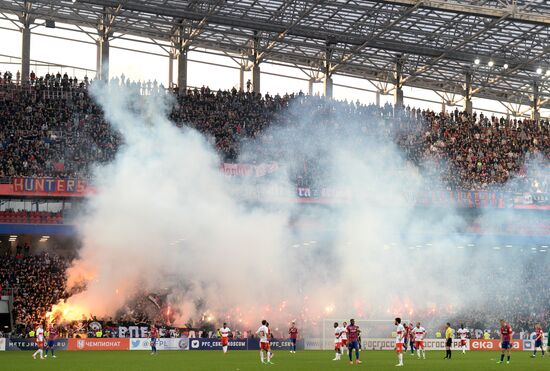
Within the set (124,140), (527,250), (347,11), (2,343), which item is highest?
(347,11)

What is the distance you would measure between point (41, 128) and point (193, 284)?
12.1m

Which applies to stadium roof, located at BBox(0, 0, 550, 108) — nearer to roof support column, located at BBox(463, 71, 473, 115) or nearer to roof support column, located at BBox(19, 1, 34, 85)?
roof support column, located at BBox(19, 1, 34, 85)

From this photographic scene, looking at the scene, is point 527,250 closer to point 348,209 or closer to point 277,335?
point 348,209

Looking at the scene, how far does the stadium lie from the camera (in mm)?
47594

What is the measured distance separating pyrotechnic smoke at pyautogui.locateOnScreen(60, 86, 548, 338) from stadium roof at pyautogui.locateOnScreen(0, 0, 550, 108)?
24.7 ft

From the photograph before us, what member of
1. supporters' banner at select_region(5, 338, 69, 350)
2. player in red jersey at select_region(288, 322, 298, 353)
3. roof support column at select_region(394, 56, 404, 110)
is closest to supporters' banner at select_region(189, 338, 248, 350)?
player in red jersey at select_region(288, 322, 298, 353)

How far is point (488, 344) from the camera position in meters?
50.5

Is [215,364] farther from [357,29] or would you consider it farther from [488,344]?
[357,29]

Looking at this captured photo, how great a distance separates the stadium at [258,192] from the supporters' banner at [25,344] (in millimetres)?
244

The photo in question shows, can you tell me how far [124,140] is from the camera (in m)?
51.6

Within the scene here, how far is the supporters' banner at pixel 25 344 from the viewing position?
43.0 meters

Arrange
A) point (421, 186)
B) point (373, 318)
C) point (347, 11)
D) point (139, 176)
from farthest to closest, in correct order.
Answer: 1. point (347, 11)
2. point (421, 186)
3. point (373, 318)
4. point (139, 176)

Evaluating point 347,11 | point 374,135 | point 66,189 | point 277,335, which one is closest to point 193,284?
point 277,335

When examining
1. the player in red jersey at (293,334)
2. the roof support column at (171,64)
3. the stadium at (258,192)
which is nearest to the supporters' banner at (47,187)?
the stadium at (258,192)
